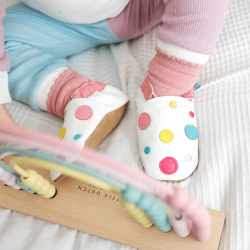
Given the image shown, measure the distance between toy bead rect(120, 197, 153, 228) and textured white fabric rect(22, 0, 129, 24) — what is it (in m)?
0.45

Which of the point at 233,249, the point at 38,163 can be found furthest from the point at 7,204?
the point at 233,249

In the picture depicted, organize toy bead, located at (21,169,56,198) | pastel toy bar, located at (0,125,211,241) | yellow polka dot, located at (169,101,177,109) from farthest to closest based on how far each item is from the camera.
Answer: yellow polka dot, located at (169,101,177,109)
toy bead, located at (21,169,56,198)
pastel toy bar, located at (0,125,211,241)

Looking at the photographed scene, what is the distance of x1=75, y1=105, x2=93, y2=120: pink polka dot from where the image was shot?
0.47 m

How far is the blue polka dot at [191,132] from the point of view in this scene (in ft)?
1.45

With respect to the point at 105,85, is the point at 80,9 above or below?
above

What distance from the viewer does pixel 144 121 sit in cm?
46

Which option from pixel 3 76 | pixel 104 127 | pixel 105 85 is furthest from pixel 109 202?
pixel 3 76

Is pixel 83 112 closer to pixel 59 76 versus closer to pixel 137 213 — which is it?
pixel 59 76

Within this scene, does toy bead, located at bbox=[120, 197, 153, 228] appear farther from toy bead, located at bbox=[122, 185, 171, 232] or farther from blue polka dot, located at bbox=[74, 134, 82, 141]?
blue polka dot, located at bbox=[74, 134, 82, 141]

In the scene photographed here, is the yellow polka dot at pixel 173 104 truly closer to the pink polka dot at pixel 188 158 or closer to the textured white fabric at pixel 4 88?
the pink polka dot at pixel 188 158

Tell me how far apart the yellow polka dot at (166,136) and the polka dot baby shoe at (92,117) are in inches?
4.8

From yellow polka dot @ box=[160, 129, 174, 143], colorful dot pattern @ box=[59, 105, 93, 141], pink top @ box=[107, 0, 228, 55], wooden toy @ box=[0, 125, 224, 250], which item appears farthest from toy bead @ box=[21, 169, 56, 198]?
pink top @ box=[107, 0, 228, 55]

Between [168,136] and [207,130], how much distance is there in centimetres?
10

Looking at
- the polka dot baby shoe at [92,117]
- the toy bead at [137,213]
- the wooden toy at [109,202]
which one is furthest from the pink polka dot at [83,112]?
the toy bead at [137,213]
